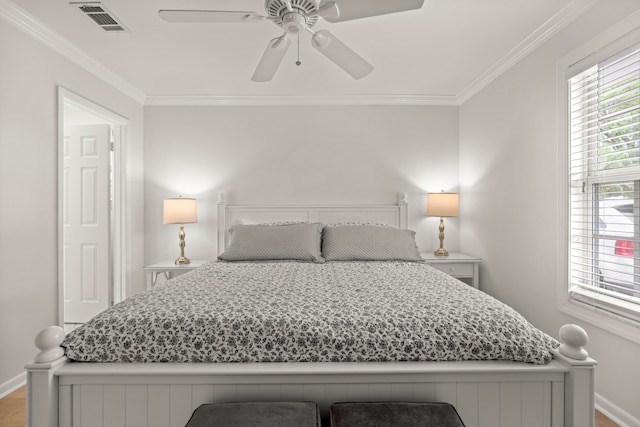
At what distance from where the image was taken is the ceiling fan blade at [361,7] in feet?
5.24

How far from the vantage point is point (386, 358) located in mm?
1336

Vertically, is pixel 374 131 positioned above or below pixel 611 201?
above

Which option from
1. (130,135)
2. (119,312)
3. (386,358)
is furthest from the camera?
(130,135)

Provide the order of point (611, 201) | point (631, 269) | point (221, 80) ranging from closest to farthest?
point (631, 269) < point (611, 201) < point (221, 80)

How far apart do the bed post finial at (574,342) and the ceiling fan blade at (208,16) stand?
1852 millimetres

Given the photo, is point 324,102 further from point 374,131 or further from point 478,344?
point 478,344

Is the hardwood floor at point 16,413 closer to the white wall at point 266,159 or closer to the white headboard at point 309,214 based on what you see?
the white wall at point 266,159

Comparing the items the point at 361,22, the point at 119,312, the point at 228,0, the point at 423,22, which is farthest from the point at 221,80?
the point at 119,312

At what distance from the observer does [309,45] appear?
8.91 ft

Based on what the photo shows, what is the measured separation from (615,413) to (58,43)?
13.8 feet

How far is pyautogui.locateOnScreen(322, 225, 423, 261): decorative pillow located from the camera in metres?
2.92

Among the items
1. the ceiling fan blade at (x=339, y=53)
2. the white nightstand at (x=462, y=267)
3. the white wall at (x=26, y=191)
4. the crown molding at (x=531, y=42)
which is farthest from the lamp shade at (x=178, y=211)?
the crown molding at (x=531, y=42)

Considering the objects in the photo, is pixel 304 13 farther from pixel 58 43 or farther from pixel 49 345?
pixel 58 43

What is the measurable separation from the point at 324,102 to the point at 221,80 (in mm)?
1086
